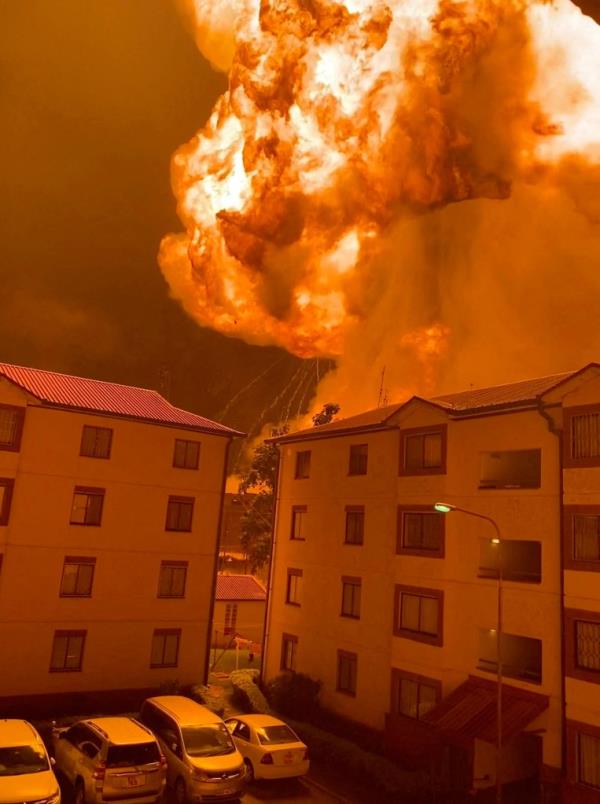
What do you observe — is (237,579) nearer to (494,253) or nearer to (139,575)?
(139,575)

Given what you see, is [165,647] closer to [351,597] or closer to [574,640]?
[351,597]

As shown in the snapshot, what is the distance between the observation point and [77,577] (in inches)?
1198

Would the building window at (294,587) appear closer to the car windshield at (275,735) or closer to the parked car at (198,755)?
the car windshield at (275,735)

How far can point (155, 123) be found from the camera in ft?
220

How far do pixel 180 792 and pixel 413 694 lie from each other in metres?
11.1

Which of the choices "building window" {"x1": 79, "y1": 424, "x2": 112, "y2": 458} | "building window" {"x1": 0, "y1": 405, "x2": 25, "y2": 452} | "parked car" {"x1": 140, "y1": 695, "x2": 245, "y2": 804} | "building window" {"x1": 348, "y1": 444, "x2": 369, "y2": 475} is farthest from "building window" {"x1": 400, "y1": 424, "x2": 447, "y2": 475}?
"building window" {"x1": 0, "y1": 405, "x2": 25, "y2": 452}

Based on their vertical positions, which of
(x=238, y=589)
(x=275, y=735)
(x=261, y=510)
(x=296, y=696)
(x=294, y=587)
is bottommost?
(x=296, y=696)

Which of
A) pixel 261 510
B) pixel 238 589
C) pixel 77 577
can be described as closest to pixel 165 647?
pixel 77 577

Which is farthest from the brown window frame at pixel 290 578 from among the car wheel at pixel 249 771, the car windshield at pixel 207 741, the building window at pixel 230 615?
the building window at pixel 230 615

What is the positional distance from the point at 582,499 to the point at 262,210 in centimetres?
5425

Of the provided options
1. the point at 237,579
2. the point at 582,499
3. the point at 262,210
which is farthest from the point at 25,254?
the point at 582,499

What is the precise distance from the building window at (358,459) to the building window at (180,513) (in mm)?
9424

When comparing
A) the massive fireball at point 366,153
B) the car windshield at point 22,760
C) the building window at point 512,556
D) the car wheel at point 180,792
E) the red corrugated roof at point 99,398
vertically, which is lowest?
the car wheel at point 180,792

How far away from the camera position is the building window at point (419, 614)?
25.4m
